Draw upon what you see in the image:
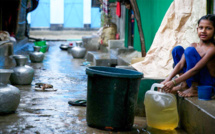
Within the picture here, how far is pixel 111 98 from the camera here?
13.0 feet

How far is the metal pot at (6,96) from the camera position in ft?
15.2

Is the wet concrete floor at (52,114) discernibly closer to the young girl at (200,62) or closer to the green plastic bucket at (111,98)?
the green plastic bucket at (111,98)

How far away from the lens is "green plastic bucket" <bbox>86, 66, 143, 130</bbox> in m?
3.93

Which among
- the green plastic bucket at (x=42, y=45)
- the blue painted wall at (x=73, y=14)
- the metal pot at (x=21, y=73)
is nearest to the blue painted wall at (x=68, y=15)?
the blue painted wall at (x=73, y=14)

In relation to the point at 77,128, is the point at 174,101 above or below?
above

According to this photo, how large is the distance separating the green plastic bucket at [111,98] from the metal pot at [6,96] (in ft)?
3.87

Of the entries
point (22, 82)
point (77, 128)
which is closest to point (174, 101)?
point (77, 128)

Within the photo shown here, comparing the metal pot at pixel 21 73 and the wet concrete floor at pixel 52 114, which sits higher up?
the metal pot at pixel 21 73

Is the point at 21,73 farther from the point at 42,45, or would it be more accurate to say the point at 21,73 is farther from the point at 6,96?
the point at 42,45

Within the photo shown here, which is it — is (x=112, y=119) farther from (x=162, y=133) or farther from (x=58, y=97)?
(x=58, y=97)

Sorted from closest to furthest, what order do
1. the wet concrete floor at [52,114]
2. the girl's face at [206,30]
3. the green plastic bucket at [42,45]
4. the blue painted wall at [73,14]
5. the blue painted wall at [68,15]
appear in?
the wet concrete floor at [52,114]
the girl's face at [206,30]
the green plastic bucket at [42,45]
the blue painted wall at [68,15]
the blue painted wall at [73,14]

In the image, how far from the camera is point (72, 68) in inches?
413

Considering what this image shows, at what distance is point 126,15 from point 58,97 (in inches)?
335

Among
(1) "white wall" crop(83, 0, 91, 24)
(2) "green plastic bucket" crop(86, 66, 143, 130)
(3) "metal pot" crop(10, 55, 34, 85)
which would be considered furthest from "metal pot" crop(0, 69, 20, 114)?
(1) "white wall" crop(83, 0, 91, 24)
